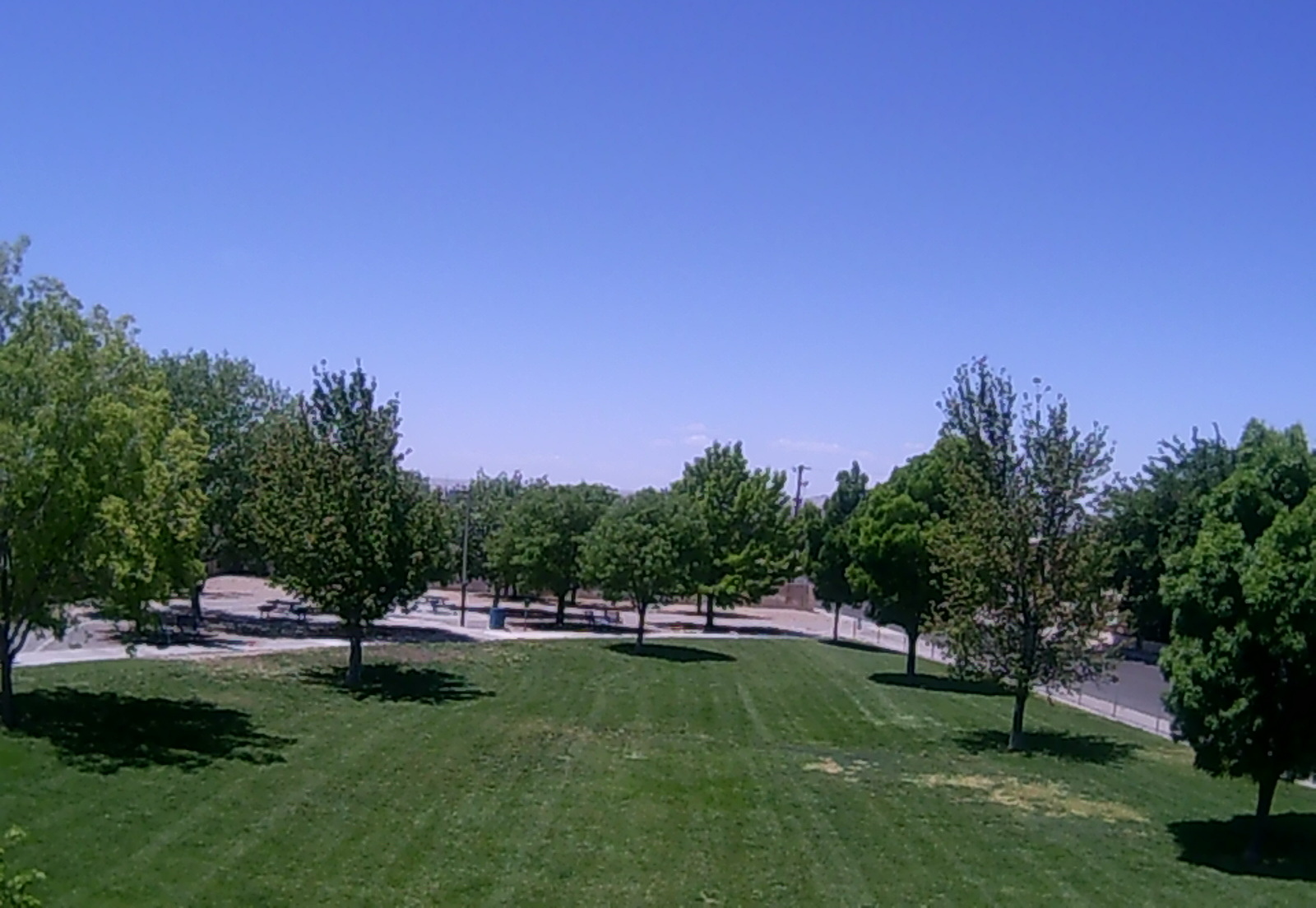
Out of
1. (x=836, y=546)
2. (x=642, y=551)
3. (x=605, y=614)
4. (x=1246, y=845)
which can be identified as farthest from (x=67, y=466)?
(x=605, y=614)

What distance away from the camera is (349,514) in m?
31.5

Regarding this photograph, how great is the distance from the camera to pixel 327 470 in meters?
32.0

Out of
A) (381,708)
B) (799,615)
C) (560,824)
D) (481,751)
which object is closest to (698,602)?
(799,615)

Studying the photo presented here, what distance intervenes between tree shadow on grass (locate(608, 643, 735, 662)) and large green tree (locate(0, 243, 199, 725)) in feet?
76.4

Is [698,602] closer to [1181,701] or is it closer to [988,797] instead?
A: [988,797]

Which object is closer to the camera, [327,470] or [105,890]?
[105,890]

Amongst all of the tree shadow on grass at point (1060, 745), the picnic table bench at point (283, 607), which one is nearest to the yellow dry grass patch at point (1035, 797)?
the tree shadow on grass at point (1060, 745)

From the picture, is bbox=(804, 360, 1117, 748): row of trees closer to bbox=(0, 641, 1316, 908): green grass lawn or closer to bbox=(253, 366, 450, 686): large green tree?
bbox=(0, 641, 1316, 908): green grass lawn

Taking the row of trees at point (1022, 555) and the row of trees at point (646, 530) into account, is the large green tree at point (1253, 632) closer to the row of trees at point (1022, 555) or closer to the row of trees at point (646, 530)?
the row of trees at point (646, 530)

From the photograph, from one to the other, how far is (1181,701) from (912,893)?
544 cm

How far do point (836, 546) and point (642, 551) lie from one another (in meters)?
10.4

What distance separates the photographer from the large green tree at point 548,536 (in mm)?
51719

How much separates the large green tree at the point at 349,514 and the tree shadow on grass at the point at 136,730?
5.64m

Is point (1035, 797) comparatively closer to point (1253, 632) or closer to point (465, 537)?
point (1253, 632)
